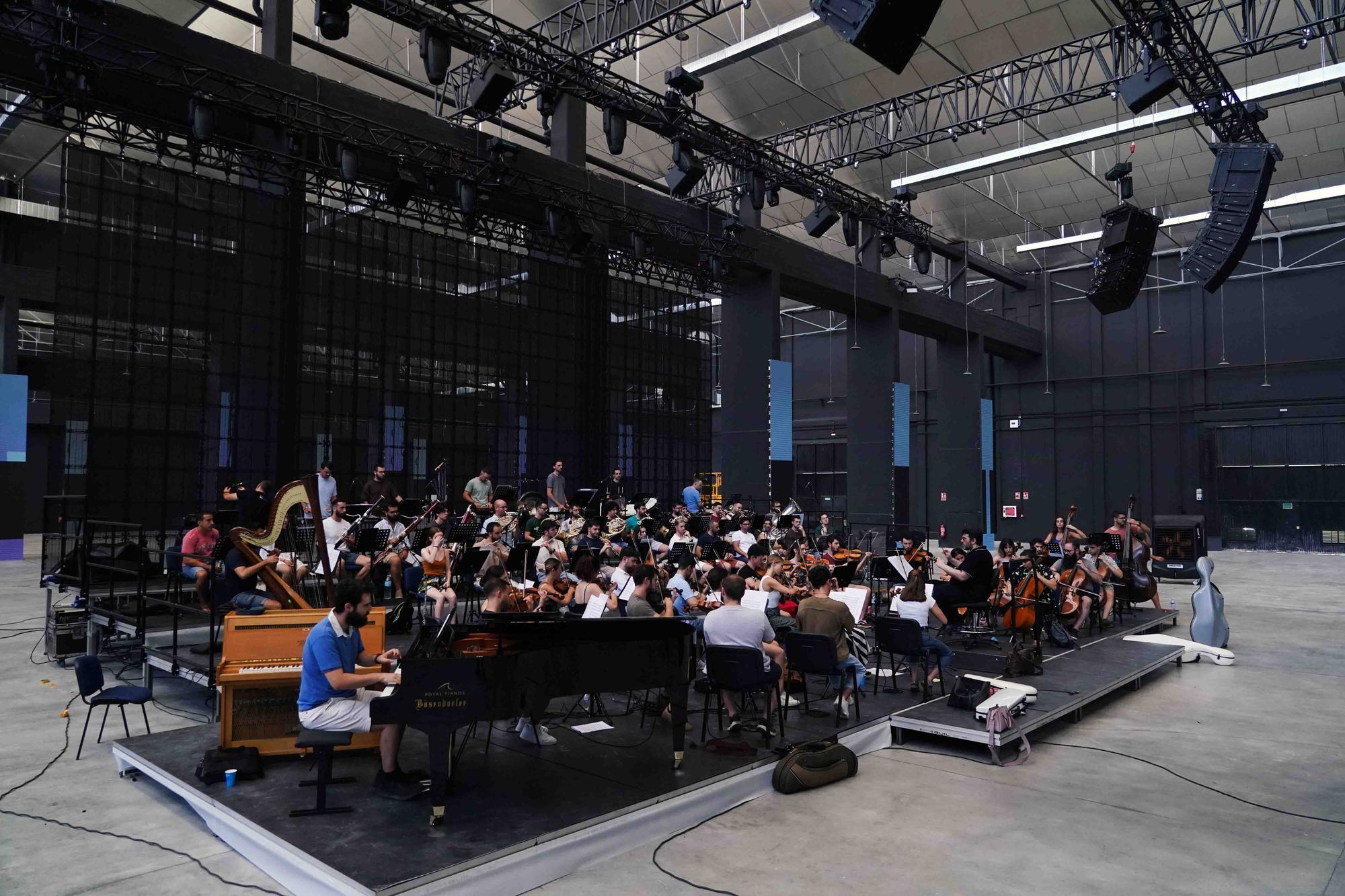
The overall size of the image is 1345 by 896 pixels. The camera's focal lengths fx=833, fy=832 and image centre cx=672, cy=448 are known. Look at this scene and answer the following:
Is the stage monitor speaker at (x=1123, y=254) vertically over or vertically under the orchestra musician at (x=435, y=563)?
over

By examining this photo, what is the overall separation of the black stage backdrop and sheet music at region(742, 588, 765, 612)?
429 inches

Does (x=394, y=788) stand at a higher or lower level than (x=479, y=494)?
lower

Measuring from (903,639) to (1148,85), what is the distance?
9980mm

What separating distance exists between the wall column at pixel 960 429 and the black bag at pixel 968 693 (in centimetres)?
1928

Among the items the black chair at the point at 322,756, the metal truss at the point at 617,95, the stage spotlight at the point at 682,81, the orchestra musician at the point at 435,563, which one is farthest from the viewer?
the stage spotlight at the point at 682,81

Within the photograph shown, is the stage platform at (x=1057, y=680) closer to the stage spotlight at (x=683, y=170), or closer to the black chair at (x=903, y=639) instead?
the black chair at (x=903, y=639)

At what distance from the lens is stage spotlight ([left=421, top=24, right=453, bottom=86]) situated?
11.2 m

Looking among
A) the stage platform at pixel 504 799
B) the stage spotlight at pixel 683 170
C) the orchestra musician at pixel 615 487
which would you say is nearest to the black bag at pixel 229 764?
the stage platform at pixel 504 799

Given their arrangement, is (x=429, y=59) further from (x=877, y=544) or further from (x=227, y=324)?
(x=877, y=544)

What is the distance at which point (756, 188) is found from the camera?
16672mm

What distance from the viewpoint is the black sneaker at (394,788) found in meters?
5.45

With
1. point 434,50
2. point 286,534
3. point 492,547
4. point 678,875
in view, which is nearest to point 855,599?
point 678,875

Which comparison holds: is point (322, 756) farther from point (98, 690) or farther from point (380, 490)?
point (380, 490)

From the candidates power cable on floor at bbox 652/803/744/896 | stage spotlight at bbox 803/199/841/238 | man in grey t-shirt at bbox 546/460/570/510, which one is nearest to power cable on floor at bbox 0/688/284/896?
power cable on floor at bbox 652/803/744/896
